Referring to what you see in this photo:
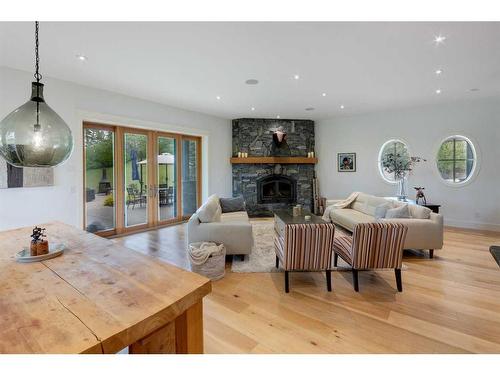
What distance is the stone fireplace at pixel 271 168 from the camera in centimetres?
711

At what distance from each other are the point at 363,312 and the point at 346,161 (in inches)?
217

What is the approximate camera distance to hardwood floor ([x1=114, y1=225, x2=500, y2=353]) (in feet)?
6.11

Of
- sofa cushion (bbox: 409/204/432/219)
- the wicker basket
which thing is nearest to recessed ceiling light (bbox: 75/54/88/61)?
the wicker basket

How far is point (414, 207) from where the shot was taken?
4000 mm

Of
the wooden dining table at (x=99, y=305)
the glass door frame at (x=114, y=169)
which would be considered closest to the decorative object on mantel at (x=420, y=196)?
the wooden dining table at (x=99, y=305)

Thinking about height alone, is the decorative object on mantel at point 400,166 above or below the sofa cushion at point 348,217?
above

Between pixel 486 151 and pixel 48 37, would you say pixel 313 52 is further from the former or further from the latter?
pixel 486 151

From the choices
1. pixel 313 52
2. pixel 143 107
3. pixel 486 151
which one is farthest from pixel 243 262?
pixel 486 151

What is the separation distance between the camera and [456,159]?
583 centimetres

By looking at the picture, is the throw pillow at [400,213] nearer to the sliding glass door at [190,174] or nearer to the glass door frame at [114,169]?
the sliding glass door at [190,174]

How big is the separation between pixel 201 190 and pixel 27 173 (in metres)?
3.67

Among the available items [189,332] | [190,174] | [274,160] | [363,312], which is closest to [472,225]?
[274,160]

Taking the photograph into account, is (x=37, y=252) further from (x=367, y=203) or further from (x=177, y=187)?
(x=367, y=203)

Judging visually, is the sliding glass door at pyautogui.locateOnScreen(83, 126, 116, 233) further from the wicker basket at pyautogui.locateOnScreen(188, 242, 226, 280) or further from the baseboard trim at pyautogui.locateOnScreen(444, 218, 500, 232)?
the baseboard trim at pyautogui.locateOnScreen(444, 218, 500, 232)
